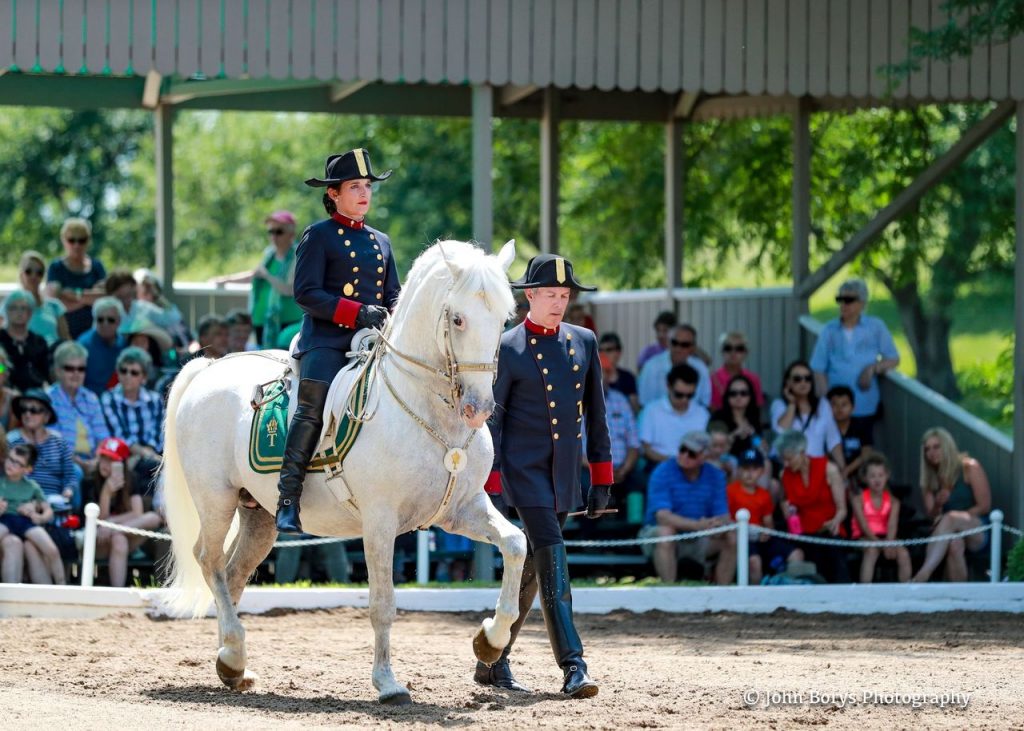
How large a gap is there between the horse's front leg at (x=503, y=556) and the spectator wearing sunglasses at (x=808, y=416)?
6861 mm

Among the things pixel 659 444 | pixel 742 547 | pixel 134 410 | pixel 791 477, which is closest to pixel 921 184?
pixel 791 477

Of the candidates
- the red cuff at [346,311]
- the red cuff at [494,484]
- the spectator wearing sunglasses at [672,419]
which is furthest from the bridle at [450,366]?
the spectator wearing sunglasses at [672,419]

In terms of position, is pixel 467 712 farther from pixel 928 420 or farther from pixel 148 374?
pixel 928 420

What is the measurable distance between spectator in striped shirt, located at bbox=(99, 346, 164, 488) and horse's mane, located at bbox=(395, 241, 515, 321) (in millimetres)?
6240

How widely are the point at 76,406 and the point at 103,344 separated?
4.72 feet

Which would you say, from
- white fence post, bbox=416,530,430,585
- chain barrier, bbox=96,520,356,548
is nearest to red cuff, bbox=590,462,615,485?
chain barrier, bbox=96,520,356,548

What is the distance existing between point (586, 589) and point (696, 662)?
2877mm

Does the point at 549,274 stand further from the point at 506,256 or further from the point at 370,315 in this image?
the point at 370,315

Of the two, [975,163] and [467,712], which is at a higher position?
[975,163]

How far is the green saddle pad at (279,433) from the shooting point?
8.43 meters

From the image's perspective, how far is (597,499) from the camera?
8633 mm

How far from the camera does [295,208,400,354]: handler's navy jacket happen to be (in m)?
8.63

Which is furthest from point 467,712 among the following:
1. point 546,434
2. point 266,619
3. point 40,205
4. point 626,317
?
point 40,205

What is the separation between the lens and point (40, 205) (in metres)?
43.4
